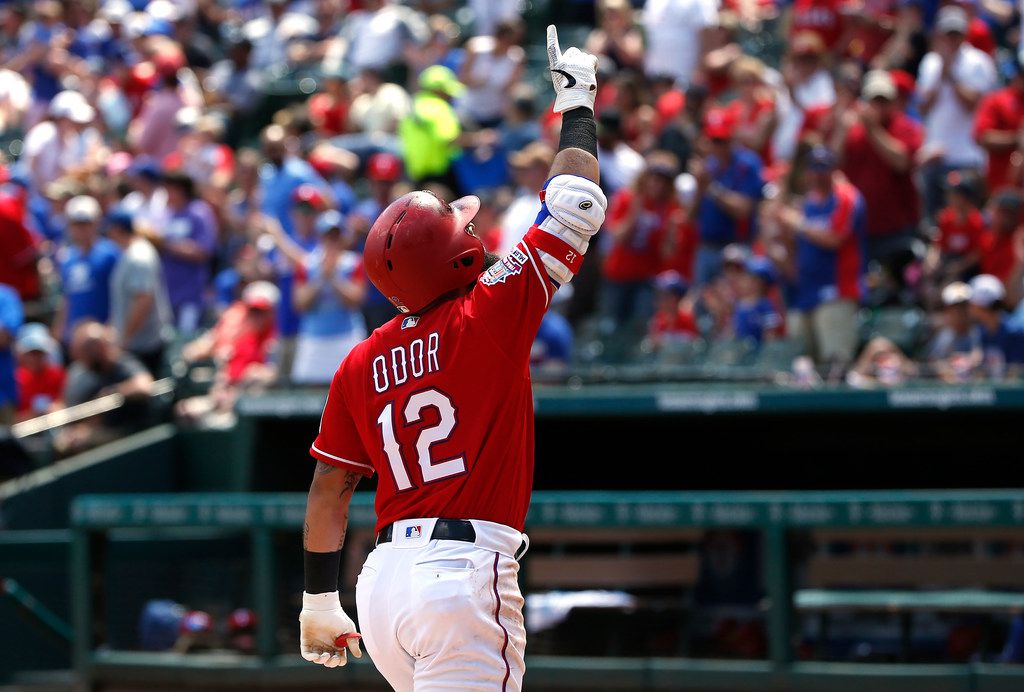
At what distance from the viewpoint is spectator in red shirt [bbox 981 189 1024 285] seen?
26.0ft

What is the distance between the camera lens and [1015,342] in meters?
7.38

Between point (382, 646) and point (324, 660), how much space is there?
15.7 inches

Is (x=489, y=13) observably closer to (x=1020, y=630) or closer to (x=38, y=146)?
(x=38, y=146)

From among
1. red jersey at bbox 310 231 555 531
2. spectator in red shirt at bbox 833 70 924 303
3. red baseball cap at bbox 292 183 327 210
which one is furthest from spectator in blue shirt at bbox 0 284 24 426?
red jersey at bbox 310 231 555 531

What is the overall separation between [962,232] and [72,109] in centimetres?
779

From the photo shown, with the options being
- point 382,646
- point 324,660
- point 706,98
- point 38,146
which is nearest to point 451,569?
point 382,646

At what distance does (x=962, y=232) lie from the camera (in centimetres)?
835

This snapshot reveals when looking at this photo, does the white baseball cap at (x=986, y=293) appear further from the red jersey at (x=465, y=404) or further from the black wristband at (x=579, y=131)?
the red jersey at (x=465, y=404)

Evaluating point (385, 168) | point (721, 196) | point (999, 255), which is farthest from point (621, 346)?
point (385, 168)

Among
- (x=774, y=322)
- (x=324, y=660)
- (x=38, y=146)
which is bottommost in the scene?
(x=324, y=660)

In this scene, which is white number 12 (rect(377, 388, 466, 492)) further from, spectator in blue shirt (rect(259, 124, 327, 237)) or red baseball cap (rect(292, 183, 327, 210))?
spectator in blue shirt (rect(259, 124, 327, 237))

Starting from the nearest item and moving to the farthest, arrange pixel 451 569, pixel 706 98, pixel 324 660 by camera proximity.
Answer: pixel 451 569
pixel 324 660
pixel 706 98

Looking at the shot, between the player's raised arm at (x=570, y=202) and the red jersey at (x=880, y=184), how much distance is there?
542cm

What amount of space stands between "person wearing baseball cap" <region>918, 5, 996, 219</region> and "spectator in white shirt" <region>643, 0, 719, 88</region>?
1872 millimetres
